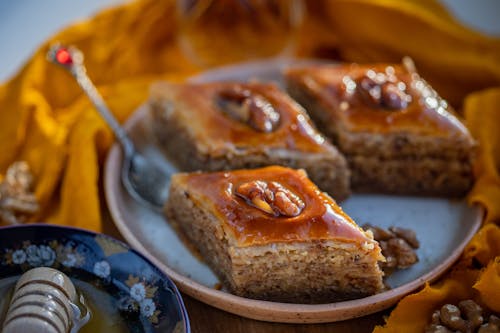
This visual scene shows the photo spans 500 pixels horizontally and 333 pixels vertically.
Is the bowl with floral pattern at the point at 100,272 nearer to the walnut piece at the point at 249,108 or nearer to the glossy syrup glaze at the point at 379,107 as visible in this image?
the walnut piece at the point at 249,108

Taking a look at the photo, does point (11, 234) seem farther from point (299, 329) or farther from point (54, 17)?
point (54, 17)

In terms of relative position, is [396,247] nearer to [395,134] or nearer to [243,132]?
[395,134]

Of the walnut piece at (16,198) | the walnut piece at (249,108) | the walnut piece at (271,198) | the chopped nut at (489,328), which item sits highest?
the walnut piece at (249,108)

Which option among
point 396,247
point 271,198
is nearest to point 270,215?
point 271,198

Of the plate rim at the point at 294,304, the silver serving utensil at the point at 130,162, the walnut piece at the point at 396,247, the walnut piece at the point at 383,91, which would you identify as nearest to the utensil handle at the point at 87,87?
the silver serving utensil at the point at 130,162

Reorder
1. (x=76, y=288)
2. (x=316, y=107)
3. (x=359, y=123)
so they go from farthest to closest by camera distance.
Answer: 1. (x=316, y=107)
2. (x=359, y=123)
3. (x=76, y=288)

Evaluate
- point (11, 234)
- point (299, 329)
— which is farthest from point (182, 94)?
point (299, 329)
